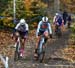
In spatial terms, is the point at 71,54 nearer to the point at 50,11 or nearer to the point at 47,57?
the point at 47,57

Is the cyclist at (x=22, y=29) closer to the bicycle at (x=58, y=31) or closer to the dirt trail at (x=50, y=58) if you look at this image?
the dirt trail at (x=50, y=58)

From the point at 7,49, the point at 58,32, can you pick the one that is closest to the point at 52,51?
the point at 7,49

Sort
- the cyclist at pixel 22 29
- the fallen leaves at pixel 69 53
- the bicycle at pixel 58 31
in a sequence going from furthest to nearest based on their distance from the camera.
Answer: the bicycle at pixel 58 31 < the fallen leaves at pixel 69 53 < the cyclist at pixel 22 29

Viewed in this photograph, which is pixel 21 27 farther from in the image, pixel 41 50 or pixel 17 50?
pixel 41 50

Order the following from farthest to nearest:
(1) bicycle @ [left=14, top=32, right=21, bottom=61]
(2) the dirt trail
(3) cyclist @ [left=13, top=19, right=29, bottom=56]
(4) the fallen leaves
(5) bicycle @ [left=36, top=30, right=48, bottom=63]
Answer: (4) the fallen leaves, (1) bicycle @ [left=14, top=32, right=21, bottom=61], (3) cyclist @ [left=13, top=19, right=29, bottom=56], (5) bicycle @ [left=36, top=30, right=48, bottom=63], (2) the dirt trail

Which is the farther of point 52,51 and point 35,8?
point 35,8

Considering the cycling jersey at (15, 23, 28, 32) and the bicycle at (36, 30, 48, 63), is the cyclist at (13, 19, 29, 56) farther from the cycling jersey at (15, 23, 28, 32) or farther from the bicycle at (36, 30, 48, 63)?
the bicycle at (36, 30, 48, 63)

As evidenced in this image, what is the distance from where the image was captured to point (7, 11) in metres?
23.4

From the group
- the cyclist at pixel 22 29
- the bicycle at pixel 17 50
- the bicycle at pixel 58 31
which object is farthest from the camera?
the bicycle at pixel 58 31

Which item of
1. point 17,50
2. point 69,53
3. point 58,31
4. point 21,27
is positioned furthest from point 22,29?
point 58,31

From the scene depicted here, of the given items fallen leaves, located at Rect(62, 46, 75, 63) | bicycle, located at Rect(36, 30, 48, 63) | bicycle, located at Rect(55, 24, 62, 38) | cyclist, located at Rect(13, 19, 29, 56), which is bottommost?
fallen leaves, located at Rect(62, 46, 75, 63)

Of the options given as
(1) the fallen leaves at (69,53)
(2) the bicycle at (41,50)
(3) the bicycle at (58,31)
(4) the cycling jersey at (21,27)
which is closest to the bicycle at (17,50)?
(4) the cycling jersey at (21,27)

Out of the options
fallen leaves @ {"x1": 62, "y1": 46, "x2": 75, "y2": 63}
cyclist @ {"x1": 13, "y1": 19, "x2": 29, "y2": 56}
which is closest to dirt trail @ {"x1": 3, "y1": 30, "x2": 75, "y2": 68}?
fallen leaves @ {"x1": 62, "y1": 46, "x2": 75, "y2": 63}

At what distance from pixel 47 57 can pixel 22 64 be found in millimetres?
1919
